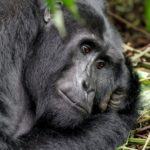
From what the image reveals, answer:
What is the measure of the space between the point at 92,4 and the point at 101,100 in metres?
0.62

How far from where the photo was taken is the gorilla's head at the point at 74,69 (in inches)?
90.9

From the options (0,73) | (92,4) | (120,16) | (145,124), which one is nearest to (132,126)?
(145,124)

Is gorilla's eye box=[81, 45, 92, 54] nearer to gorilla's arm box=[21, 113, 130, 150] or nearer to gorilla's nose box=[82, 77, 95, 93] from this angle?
gorilla's nose box=[82, 77, 95, 93]

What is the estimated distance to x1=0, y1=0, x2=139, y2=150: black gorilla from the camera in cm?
221

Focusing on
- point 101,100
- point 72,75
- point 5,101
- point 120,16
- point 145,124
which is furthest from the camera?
point 120,16

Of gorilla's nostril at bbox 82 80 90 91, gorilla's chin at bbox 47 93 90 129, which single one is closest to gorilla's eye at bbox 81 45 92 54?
gorilla's nostril at bbox 82 80 90 91

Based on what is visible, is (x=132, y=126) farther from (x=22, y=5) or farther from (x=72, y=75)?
(x=22, y=5)

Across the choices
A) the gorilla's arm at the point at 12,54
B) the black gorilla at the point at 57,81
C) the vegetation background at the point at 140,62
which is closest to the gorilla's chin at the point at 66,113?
the black gorilla at the point at 57,81

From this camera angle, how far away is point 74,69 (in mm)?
2336

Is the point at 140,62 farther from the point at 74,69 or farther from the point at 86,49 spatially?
the point at 74,69

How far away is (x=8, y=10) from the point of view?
2227 millimetres

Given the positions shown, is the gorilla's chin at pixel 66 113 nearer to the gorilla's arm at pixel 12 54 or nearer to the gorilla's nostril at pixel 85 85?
the gorilla's nostril at pixel 85 85

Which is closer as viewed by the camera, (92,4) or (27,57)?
(27,57)

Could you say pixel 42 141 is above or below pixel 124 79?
below
